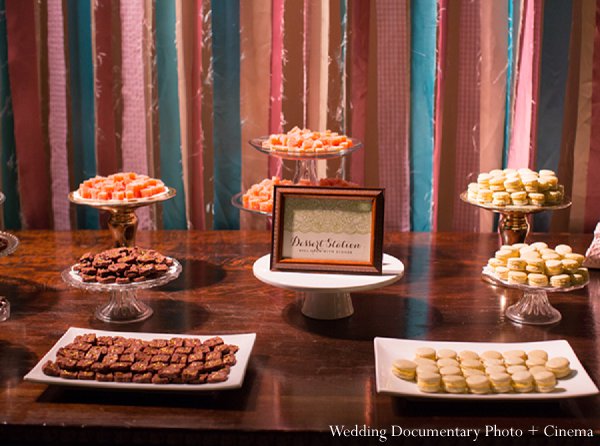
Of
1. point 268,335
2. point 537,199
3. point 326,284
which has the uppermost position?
point 537,199

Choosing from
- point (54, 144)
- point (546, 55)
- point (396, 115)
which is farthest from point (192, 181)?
point (546, 55)

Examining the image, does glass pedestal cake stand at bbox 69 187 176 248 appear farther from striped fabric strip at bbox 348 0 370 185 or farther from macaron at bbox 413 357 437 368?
macaron at bbox 413 357 437 368

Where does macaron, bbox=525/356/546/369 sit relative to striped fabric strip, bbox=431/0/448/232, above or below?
below

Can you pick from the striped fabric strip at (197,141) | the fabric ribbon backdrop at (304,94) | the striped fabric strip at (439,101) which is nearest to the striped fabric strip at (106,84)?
the fabric ribbon backdrop at (304,94)

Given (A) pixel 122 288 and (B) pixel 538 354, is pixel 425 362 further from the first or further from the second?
(A) pixel 122 288

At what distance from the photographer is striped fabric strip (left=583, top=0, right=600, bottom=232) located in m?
2.52

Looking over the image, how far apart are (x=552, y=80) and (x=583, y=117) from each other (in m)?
0.15

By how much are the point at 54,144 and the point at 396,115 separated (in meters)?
1.11

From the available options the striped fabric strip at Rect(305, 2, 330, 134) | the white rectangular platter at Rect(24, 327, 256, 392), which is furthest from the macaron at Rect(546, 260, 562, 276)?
the striped fabric strip at Rect(305, 2, 330, 134)

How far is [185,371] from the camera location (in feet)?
4.36

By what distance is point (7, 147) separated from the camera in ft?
8.85

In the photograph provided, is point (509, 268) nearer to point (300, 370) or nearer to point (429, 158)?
point (300, 370)

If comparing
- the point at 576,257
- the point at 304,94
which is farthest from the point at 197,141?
the point at 576,257

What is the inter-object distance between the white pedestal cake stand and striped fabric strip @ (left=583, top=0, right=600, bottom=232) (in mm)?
1162
